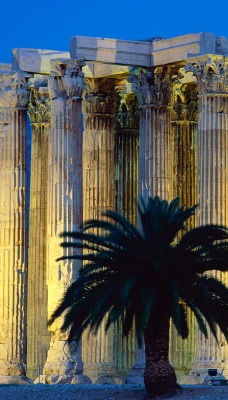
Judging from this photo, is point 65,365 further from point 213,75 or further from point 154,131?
point 213,75

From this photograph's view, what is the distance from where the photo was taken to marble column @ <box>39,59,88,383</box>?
305 feet

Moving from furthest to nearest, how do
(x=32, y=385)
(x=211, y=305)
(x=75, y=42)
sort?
(x=75, y=42)
(x=32, y=385)
(x=211, y=305)

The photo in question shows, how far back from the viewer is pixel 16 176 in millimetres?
97438

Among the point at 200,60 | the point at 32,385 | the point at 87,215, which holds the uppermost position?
the point at 200,60

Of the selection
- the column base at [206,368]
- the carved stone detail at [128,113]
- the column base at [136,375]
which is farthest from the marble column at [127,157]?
the column base at [206,368]

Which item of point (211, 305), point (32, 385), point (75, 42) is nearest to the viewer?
point (211, 305)

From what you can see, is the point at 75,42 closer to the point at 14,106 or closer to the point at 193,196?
the point at 14,106

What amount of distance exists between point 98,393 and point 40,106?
22792 millimetres

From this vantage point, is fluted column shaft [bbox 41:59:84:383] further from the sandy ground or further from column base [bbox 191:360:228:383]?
the sandy ground

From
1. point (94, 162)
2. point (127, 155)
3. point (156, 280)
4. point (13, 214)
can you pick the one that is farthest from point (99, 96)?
point (156, 280)

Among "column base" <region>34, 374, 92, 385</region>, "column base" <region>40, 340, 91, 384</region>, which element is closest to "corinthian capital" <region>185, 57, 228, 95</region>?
"column base" <region>40, 340, 91, 384</region>

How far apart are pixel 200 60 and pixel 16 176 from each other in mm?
11218

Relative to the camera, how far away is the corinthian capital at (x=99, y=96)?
99.6 metres

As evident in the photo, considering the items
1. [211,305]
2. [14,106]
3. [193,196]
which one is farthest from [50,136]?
[211,305]
